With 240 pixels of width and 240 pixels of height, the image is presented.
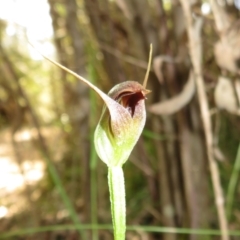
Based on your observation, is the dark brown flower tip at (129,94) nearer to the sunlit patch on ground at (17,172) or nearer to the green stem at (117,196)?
the green stem at (117,196)

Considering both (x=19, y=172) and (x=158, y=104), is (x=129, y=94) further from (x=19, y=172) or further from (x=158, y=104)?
(x=19, y=172)

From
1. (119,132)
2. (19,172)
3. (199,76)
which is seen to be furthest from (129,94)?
(19,172)

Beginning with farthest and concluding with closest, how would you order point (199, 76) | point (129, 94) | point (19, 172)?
point (19, 172), point (199, 76), point (129, 94)

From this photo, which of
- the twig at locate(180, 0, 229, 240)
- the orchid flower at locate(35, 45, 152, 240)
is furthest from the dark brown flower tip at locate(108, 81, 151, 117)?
the twig at locate(180, 0, 229, 240)

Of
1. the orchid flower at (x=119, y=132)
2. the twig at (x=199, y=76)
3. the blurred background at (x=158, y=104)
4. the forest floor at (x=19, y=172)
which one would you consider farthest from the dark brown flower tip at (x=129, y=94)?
the forest floor at (x=19, y=172)

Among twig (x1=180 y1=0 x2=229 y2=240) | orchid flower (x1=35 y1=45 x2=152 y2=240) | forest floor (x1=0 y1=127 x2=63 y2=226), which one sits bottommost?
orchid flower (x1=35 y1=45 x2=152 y2=240)

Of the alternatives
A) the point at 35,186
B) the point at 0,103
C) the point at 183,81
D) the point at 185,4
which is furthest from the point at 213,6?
the point at 35,186

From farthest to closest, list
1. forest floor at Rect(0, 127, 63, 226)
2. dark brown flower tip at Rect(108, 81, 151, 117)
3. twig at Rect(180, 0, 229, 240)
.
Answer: forest floor at Rect(0, 127, 63, 226) < twig at Rect(180, 0, 229, 240) < dark brown flower tip at Rect(108, 81, 151, 117)

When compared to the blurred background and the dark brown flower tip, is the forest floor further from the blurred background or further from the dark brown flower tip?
the dark brown flower tip

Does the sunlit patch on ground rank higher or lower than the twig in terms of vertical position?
higher

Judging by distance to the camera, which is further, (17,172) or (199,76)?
(17,172)

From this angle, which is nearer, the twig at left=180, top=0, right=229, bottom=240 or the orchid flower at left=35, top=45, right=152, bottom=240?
the orchid flower at left=35, top=45, right=152, bottom=240

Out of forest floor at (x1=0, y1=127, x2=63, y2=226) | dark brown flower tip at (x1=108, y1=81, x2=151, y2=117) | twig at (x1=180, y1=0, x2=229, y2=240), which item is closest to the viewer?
dark brown flower tip at (x1=108, y1=81, x2=151, y2=117)

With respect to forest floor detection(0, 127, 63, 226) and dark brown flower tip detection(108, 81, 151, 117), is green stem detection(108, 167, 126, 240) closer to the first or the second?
dark brown flower tip detection(108, 81, 151, 117)
